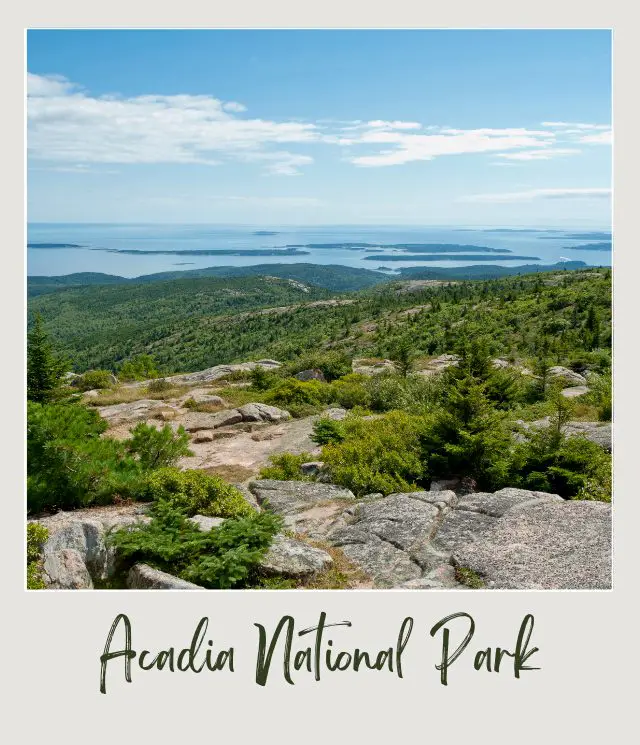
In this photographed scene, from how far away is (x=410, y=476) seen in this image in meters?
10.3

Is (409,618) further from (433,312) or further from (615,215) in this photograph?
(433,312)

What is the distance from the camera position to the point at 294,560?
6.51 metres

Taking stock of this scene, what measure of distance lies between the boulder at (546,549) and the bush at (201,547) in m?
2.36

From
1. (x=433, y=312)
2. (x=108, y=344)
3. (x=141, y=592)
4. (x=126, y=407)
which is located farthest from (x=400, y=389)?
(x=108, y=344)

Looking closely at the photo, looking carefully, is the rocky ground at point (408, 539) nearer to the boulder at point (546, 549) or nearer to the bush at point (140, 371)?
the boulder at point (546, 549)

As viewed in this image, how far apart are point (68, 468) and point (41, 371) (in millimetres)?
8941

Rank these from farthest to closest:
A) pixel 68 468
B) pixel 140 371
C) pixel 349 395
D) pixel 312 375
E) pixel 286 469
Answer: pixel 140 371, pixel 312 375, pixel 349 395, pixel 286 469, pixel 68 468

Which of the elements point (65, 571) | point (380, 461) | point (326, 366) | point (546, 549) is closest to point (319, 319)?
point (326, 366)

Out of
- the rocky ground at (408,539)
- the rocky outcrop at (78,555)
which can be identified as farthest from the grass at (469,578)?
the rocky outcrop at (78,555)

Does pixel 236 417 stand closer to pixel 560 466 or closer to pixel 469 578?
pixel 560 466

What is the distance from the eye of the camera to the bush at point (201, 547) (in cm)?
605

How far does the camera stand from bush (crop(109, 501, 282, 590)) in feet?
19.9

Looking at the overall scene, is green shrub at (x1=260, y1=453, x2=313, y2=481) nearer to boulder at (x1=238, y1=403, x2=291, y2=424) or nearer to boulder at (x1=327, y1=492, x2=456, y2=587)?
boulder at (x1=327, y1=492, x2=456, y2=587)

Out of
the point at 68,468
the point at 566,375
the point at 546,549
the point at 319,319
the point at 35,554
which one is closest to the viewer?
the point at 35,554
